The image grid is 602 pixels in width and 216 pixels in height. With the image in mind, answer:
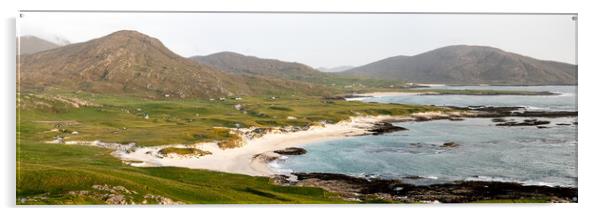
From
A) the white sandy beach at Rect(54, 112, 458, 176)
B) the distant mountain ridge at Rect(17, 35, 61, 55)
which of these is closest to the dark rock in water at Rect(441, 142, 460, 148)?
the white sandy beach at Rect(54, 112, 458, 176)

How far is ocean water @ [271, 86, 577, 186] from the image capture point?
21.2 meters

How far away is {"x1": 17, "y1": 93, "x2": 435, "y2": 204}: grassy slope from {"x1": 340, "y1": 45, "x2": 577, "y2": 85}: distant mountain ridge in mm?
2534

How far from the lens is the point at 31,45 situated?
20766 mm

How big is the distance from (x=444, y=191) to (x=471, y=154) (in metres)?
2.65

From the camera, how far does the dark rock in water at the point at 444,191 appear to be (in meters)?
20.5

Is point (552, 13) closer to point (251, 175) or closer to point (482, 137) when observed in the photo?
point (482, 137)

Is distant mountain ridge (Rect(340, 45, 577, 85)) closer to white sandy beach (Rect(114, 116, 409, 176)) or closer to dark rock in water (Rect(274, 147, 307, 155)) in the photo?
white sandy beach (Rect(114, 116, 409, 176))

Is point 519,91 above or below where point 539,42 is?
below

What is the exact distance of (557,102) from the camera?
21906 millimetres

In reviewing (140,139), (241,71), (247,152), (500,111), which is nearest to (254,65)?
(241,71)

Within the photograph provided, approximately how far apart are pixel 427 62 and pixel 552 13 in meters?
5.46
